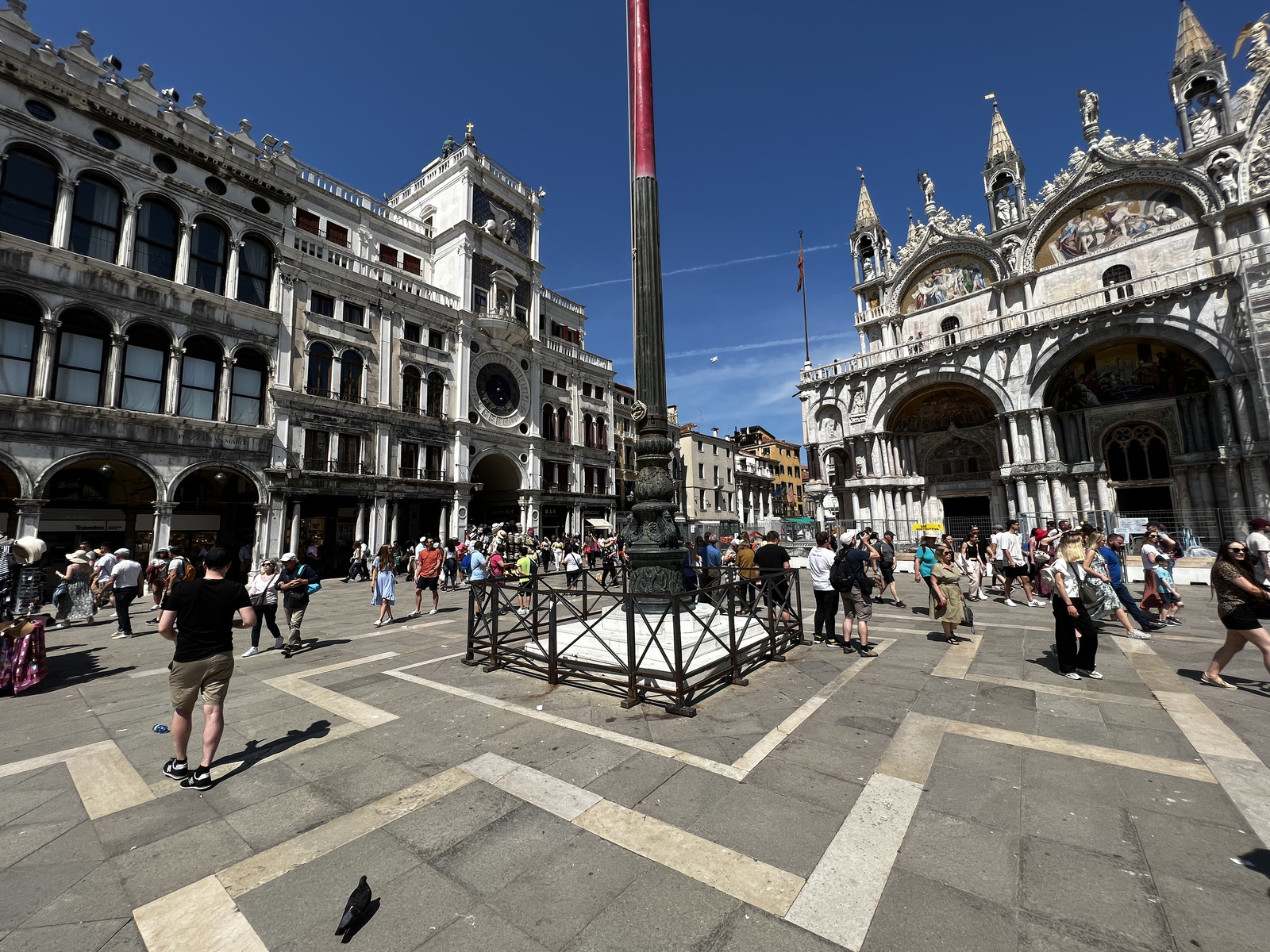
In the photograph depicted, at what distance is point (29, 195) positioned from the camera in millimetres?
16297

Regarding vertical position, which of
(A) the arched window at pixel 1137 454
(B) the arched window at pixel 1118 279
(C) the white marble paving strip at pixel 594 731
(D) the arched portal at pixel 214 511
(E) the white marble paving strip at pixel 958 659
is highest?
(B) the arched window at pixel 1118 279

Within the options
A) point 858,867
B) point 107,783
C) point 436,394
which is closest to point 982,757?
point 858,867

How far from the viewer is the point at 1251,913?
2502mm

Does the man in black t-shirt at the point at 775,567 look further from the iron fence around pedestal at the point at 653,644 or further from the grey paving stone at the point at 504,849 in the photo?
the grey paving stone at the point at 504,849

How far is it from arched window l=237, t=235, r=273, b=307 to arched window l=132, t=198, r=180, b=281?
207 centimetres

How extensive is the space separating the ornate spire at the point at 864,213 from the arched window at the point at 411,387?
27.8m

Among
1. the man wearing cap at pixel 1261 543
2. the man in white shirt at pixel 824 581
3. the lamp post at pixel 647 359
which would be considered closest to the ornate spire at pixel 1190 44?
the man wearing cap at pixel 1261 543

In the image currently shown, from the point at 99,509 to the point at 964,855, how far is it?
27.1 metres

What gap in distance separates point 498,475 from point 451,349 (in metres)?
8.62

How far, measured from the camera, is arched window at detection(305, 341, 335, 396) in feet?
73.6

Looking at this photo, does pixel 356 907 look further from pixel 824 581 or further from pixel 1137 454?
pixel 1137 454

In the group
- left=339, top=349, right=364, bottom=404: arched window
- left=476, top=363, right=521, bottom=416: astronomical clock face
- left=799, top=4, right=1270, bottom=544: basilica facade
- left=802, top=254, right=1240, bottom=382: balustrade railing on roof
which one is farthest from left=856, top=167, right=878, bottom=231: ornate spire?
left=339, top=349, right=364, bottom=404: arched window

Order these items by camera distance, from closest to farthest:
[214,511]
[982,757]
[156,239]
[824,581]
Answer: [982,757]
[824,581]
[156,239]
[214,511]

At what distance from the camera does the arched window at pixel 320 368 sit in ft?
73.6
